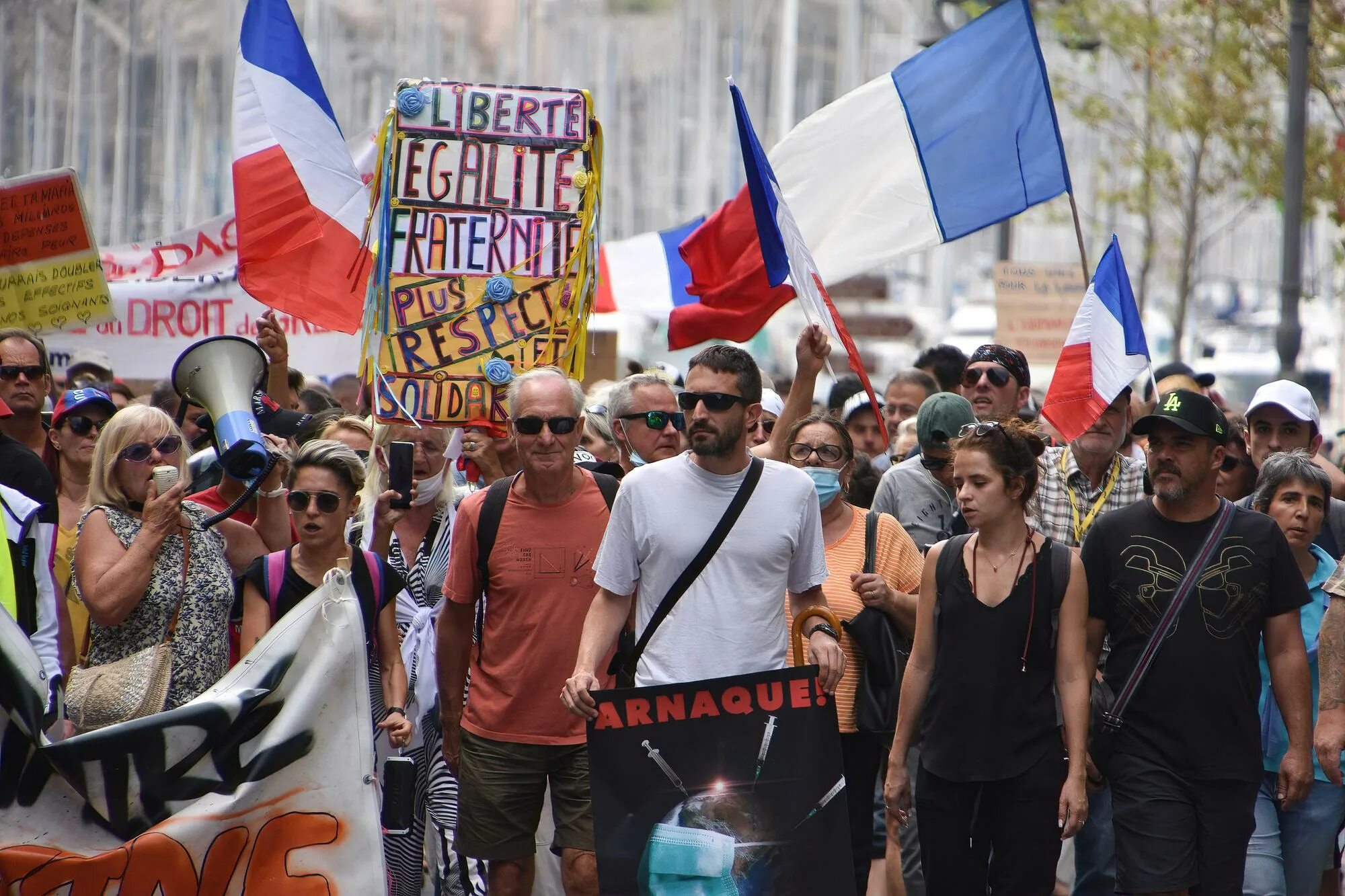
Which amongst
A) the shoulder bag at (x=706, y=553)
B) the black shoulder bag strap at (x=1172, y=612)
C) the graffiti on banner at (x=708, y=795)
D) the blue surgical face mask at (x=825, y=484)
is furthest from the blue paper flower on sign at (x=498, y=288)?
the black shoulder bag strap at (x=1172, y=612)

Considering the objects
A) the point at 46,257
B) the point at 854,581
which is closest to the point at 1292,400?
the point at 854,581

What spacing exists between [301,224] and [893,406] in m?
3.24

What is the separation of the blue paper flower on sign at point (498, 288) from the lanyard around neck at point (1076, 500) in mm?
2280

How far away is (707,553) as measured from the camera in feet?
16.4

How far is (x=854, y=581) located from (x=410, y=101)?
2.47 m

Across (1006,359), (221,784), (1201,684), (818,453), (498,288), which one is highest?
(498,288)

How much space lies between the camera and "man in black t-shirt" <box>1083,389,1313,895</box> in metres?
5.47

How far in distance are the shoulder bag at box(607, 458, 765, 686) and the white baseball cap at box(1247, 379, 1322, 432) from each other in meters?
3.20

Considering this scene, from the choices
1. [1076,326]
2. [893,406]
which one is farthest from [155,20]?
[1076,326]

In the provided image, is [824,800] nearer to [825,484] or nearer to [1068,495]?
[825,484]

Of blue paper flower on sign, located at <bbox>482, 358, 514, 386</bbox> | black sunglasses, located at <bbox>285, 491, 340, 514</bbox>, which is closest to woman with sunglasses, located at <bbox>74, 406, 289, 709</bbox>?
black sunglasses, located at <bbox>285, 491, 340, 514</bbox>

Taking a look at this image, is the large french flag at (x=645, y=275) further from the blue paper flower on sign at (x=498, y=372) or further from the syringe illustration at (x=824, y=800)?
the syringe illustration at (x=824, y=800)

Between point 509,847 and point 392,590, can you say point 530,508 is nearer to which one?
point 392,590

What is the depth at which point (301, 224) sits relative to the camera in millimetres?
7441
